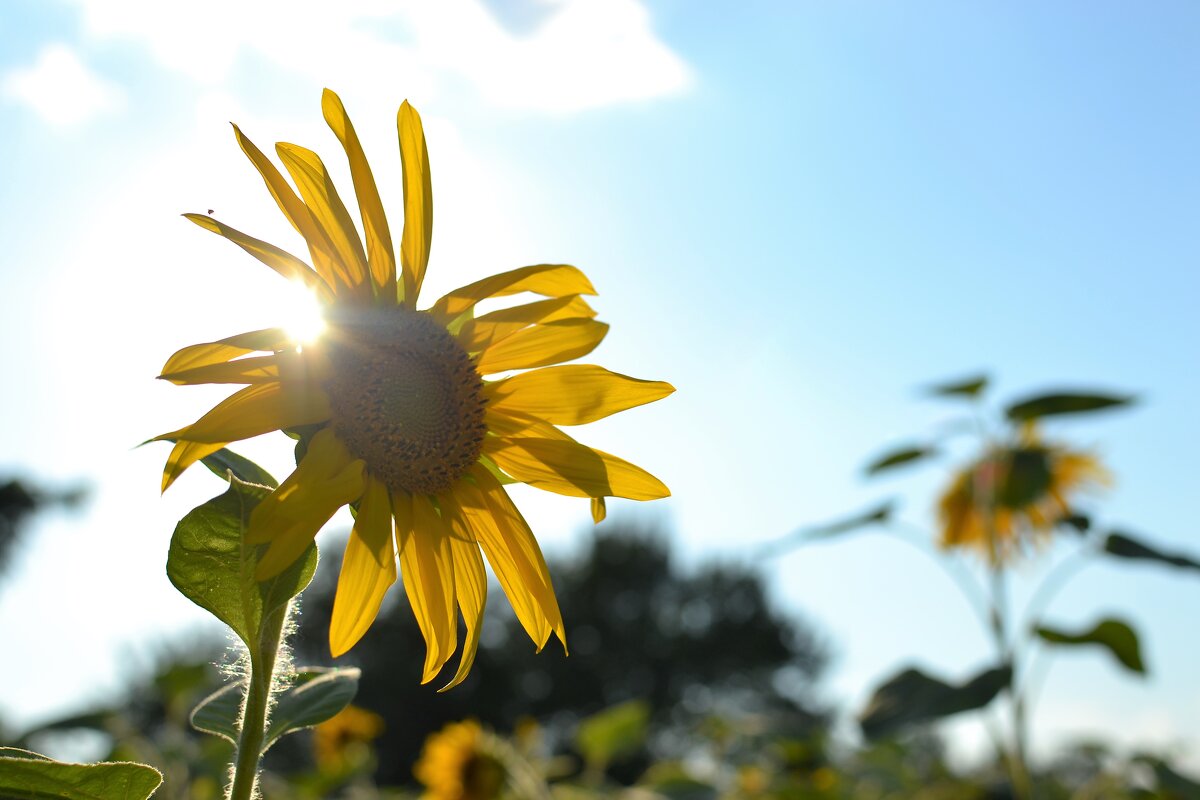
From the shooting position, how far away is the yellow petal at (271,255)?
97cm

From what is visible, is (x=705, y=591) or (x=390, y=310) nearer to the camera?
(x=390, y=310)

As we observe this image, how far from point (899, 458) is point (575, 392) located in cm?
221

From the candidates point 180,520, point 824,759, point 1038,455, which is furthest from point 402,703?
point 180,520

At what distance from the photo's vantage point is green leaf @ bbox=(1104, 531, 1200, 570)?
2.38 metres

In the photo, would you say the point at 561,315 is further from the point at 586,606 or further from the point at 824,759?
the point at 586,606

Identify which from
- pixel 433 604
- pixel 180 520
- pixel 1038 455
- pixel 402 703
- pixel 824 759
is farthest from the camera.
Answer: pixel 402 703

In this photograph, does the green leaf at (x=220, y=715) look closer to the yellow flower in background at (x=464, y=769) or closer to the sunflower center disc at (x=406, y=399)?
the sunflower center disc at (x=406, y=399)

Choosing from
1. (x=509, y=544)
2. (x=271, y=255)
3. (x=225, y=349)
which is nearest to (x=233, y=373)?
(x=225, y=349)

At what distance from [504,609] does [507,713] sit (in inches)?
106

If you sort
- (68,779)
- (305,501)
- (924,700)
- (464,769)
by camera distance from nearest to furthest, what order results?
(68,779) < (305,501) < (924,700) < (464,769)

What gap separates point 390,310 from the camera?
1.10m

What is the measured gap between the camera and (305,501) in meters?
0.88

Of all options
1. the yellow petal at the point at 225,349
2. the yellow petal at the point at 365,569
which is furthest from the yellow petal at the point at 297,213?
the yellow petal at the point at 365,569

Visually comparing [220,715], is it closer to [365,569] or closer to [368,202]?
[365,569]
